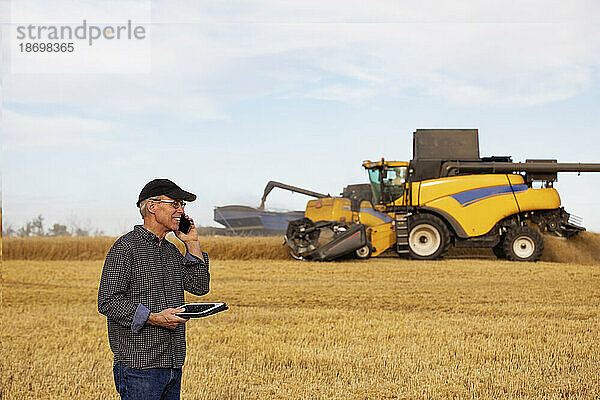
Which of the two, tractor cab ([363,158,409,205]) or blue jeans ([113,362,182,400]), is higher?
tractor cab ([363,158,409,205])

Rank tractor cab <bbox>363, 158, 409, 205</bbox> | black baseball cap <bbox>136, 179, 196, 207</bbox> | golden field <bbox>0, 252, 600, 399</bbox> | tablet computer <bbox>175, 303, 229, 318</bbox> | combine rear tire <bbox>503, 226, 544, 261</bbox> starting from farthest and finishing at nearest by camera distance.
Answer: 1. tractor cab <bbox>363, 158, 409, 205</bbox>
2. combine rear tire <bbox>503, 226, 544, 261</bbox>
3. golden field <bbox>0, 252, 600, 399</bbox>
4. black baseball cap <bbox>136, 179, 196, 207</bbox>
5. tablet computer <bbox>175, 303, 229, 318</bbox>

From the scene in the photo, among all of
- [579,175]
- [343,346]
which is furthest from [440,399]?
[579,175]

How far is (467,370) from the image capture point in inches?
264

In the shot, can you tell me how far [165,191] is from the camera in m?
3.49

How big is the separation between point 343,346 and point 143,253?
4792 mm

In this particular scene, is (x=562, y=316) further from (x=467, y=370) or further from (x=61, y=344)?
(x=61, y=344)

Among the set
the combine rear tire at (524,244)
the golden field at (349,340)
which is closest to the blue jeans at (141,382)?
the golden field at (349,340)

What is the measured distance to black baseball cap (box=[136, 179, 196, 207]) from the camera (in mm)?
3486

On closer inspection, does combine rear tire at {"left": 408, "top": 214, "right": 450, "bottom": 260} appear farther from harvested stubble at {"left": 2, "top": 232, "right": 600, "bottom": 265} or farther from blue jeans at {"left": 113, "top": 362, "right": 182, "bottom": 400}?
blue jeans at {"left": 113, "top": 362, "right": 182, "bottom": 400}

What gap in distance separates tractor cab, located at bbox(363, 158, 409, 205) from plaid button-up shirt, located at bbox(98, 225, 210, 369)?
1644 cm

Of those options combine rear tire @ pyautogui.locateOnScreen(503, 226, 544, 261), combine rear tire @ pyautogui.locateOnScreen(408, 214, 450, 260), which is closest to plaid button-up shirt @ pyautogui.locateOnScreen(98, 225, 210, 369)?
combine rear tire @ pyautogui.locateOnScreen(408, 214, 450, 260)

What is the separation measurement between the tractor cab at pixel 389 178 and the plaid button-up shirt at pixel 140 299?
16.4 metres

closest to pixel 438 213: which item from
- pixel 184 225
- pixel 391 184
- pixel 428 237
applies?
pixel 428 237

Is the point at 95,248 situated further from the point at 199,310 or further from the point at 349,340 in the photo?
the point at 199,310
